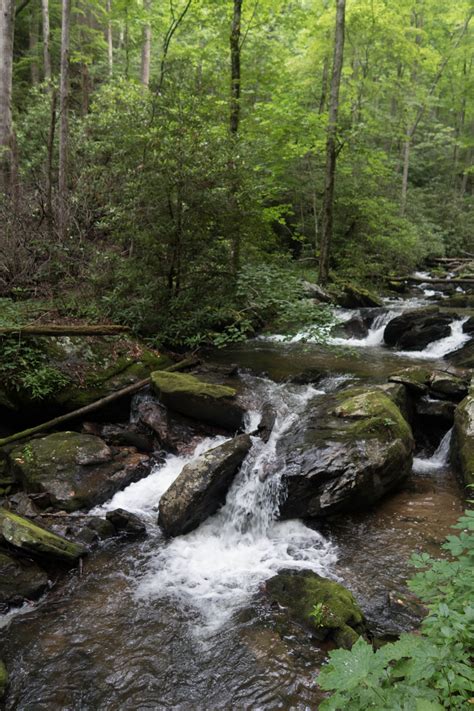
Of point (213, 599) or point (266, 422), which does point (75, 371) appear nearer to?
point (266, 422)

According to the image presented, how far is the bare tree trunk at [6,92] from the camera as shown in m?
10.8

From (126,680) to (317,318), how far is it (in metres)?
6.51

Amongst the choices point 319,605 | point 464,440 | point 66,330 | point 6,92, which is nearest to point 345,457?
point 464,440

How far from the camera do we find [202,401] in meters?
7.39

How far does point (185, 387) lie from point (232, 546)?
9.02 ft

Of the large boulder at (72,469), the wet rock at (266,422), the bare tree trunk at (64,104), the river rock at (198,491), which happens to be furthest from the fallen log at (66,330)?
the bare tree trunk at (64,104)

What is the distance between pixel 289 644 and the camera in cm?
400

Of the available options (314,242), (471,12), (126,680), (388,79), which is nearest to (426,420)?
(126,680)

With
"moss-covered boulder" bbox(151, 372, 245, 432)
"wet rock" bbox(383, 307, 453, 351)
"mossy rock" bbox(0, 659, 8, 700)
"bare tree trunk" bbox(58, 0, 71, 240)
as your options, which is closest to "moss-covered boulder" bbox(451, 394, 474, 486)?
"moss-covered boulder" bbox(151, 372, 245, 432)

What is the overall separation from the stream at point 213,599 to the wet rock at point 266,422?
0.48ft

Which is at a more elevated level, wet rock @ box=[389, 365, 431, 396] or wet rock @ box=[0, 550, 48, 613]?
wet rock @ box=[389, 365, 431, 396]

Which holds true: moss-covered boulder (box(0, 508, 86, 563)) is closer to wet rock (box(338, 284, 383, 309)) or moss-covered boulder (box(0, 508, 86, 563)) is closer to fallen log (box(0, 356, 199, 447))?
fallen log (box(0, 356, 199, 447))

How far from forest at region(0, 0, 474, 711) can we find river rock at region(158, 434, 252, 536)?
30 millimetres

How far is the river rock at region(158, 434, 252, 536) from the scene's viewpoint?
18.4ft
